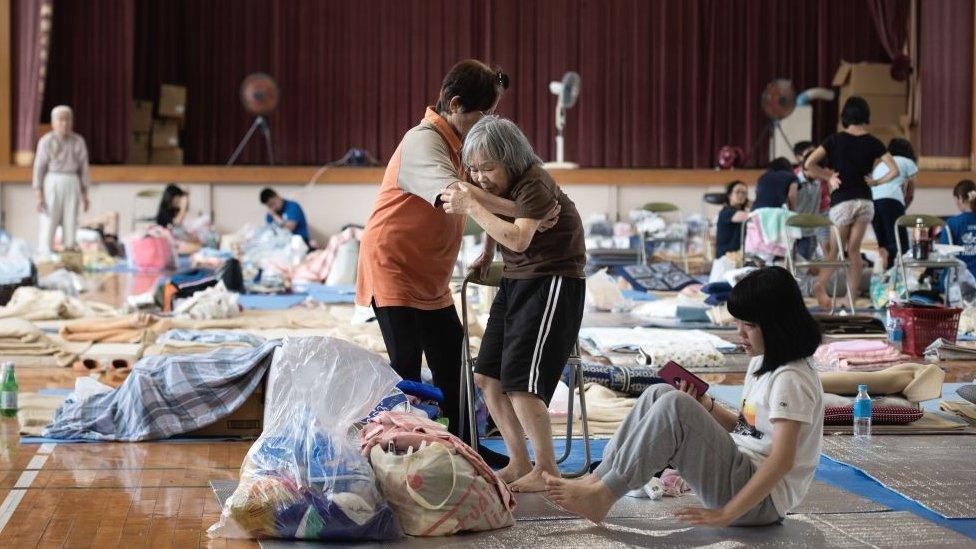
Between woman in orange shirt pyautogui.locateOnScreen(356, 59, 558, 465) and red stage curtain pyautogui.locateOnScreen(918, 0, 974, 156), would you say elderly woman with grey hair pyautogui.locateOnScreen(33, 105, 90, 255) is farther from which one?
woman in orange shirt pyautogui.locateOnScreen(356, 59, 558, 465)

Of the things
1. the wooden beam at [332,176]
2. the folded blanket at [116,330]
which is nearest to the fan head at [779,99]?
the wooden beam at [332,176]

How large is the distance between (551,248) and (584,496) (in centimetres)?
78

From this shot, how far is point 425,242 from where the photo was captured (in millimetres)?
4105

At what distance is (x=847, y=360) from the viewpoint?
657 centimetres

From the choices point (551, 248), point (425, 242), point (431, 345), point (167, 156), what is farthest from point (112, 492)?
point (167, 156)

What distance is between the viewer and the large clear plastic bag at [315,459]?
3404 millimetres

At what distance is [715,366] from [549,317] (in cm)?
313

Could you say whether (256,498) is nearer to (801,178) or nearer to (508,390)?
(508,390)

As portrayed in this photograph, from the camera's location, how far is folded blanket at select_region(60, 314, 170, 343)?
7184mm

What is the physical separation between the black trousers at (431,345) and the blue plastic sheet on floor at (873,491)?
1193 millimetres

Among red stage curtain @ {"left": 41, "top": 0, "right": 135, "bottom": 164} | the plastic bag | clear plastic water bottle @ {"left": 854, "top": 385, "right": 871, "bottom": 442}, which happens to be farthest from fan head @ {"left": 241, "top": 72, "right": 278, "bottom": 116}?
clear plastic water bottle @ {"left": 854, "top": 385, "right": 871, "bottom": 442}

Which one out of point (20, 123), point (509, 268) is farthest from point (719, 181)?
point (509, 268)

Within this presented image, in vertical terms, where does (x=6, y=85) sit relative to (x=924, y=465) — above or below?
above

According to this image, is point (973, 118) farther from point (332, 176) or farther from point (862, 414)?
point (862, 414)
